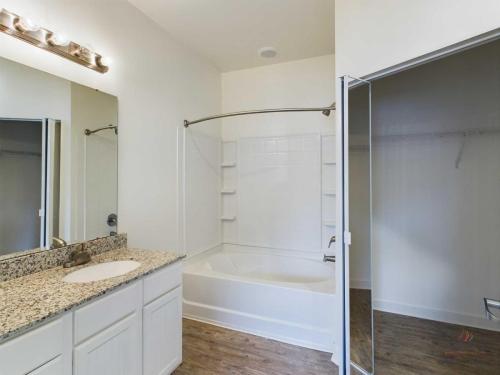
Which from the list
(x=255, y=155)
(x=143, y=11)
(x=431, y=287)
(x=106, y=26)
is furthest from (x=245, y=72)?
(x=431, y=287)

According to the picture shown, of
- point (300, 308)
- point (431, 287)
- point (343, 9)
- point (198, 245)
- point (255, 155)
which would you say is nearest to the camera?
point (343, 9)

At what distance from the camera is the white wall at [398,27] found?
3.68 feet

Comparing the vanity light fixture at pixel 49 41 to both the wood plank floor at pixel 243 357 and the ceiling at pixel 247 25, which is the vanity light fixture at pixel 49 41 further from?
the wood plank floor at pixel 243 357

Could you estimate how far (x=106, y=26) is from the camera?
2008 mm

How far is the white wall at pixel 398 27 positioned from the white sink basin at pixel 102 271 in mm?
1888

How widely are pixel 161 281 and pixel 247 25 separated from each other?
233cm

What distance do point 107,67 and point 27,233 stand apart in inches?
50.0

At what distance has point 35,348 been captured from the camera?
1.01m

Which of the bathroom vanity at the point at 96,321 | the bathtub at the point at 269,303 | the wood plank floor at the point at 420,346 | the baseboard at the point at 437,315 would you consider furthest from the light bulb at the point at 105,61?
the baseboard at the point at 437,315

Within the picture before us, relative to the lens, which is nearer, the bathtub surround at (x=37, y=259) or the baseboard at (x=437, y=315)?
the bathtub surround at (x=37, y=259)

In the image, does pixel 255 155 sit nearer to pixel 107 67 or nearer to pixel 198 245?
pixel 198 245

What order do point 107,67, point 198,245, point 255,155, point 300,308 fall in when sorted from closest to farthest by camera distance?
1. point 107,67
2. point 300,308
3. point 198,245
4. point 255,155

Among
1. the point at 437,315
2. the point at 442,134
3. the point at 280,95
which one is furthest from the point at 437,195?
the point at 280,95

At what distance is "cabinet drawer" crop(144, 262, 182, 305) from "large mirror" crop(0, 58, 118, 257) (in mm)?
629
